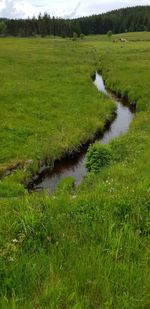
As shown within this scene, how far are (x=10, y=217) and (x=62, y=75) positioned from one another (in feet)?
105

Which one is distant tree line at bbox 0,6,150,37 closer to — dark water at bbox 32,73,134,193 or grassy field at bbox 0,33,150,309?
dark water at bbox 32,73,134,193

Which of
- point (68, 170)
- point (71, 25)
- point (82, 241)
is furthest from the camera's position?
point (71, 25)

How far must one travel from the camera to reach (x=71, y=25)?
16775cm

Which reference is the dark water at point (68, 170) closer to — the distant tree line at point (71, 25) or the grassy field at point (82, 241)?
the grassy field at point (82, 241)

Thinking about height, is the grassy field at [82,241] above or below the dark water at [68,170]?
above

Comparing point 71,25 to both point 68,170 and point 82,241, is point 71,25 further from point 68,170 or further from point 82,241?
point 82,241

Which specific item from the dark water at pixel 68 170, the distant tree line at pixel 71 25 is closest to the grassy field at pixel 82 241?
the dark water at pixel 68 170

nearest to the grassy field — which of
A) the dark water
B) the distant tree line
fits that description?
the dark water

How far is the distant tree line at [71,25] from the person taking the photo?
514ft

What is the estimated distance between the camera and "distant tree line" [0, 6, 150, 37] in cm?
15675

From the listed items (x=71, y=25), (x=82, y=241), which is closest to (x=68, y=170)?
(x=82, y=241)

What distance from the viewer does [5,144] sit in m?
18.2

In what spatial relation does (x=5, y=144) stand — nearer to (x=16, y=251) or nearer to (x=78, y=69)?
(x=16, y=251)

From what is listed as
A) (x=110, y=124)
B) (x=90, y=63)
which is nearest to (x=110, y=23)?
(x=90, y=63)
